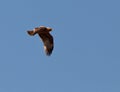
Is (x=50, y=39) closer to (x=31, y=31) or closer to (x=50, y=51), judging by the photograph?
(x=50, y=51)

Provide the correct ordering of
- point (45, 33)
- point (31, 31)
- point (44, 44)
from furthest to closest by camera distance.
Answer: point (44, 44) < point (45, 33) < point (31, 31)

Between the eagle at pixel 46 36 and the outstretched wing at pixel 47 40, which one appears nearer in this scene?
the eagle at pixel 46 36

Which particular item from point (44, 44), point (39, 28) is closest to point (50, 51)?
point (44, 44)

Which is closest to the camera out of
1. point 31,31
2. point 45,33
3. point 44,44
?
point 31,31

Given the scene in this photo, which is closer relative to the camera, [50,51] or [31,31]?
[31,31]

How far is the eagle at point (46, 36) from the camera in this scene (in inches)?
540

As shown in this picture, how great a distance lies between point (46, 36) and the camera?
15492 mm

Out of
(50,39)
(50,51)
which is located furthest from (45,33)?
(50,51)

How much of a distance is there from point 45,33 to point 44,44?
1.48m

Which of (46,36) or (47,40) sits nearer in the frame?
(46,36)

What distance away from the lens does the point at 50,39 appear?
51.5ft

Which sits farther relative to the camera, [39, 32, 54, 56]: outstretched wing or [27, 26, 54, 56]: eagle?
[39, 32, 54, 56]: outstretched wing

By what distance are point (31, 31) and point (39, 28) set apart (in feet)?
1.94

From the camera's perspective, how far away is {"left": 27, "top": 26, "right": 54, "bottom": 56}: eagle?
13.7m
